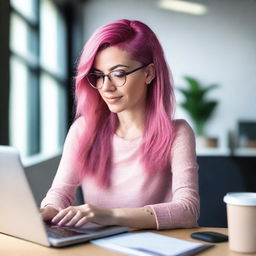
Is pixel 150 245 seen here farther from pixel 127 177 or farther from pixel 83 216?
pixel 127 177

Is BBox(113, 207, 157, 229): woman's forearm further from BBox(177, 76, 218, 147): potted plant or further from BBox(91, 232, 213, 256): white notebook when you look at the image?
BBox(177, 76, 218, 147): potted plant

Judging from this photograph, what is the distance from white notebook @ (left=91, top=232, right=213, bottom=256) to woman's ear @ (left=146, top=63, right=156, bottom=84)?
0.59 m

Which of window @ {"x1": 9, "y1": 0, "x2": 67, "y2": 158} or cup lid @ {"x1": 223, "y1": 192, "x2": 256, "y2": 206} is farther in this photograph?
window @ {"x1": 9, "y1": 0, "x2": 67, "y2": 158}

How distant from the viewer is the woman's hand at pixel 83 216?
Answer: 3.36ft

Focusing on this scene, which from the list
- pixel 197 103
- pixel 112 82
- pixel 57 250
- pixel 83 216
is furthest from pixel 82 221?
pixel 197 103

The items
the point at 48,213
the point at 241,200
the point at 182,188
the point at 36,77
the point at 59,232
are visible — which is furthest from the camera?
the point at 36,77

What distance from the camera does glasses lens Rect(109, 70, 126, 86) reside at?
1314mm

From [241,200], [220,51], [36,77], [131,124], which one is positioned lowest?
[241,200]

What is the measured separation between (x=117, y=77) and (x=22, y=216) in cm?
55

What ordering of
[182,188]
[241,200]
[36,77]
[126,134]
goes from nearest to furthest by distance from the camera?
[241,200] → [182,188] → [126,134] → [36,77]

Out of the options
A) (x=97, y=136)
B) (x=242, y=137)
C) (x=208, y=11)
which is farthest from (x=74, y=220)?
(x=208, y=11)

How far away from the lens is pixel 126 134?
59.6 inches

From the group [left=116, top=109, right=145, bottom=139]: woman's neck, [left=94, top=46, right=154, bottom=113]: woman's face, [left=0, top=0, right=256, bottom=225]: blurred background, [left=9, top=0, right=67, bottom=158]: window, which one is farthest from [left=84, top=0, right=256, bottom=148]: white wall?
[left=94, top=46, right=154, bottom=113]: woman's face

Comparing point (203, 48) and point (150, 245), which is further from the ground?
point (203, 48)
